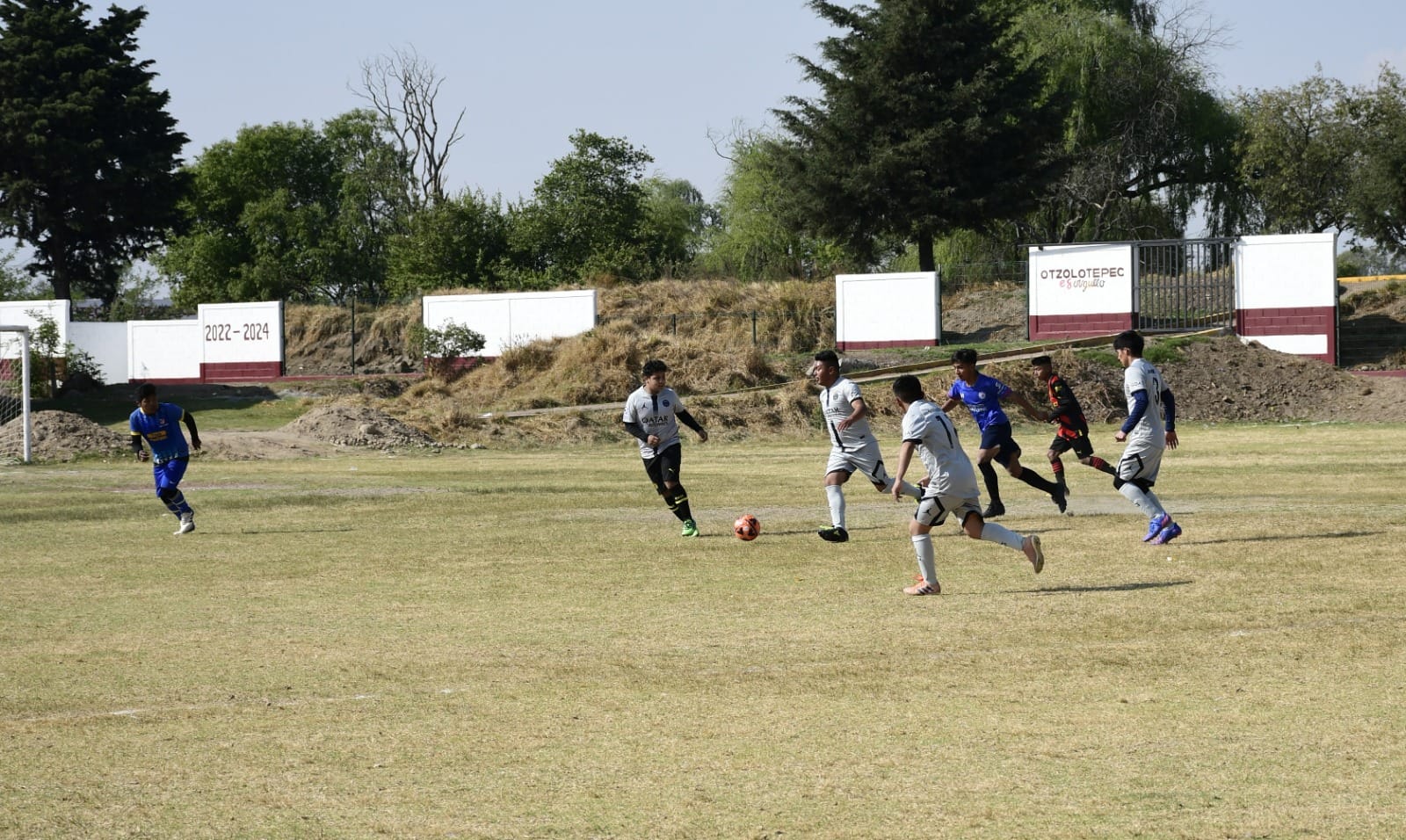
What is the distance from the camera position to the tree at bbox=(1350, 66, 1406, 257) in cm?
5419

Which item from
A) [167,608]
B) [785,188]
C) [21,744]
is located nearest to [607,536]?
[167,608]

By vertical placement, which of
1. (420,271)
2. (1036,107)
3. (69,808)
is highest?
(1036,107)

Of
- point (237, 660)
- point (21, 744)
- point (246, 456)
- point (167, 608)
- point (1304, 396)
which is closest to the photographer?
point (21, 744)

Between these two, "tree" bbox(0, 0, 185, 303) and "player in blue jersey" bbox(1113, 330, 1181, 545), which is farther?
"tree" bbox(0, 0, 185, 303)

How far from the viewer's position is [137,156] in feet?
195

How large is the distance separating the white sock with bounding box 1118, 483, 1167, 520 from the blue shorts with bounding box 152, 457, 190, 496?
11.0 m

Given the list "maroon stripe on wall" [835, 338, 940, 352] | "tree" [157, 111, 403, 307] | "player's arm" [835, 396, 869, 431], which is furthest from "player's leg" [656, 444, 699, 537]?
"tree" [157, 111, 403, 307]

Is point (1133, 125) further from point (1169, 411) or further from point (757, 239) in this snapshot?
point (1169, 411)

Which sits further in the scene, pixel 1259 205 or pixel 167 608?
pixel 1259 205

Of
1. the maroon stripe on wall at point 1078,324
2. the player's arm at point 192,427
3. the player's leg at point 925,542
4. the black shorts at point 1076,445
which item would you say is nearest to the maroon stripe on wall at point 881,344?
the maroon stripe on wall at point 1078,324

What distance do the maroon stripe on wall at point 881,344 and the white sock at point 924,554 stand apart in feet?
111

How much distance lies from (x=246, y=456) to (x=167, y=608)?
2127cm

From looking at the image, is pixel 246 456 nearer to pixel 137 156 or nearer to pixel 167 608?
pixel 167 608

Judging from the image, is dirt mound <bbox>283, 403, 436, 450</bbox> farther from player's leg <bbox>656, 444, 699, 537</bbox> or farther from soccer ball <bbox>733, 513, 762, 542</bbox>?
soccer ball <bbox>733, 513, 762, 542</bbox>
